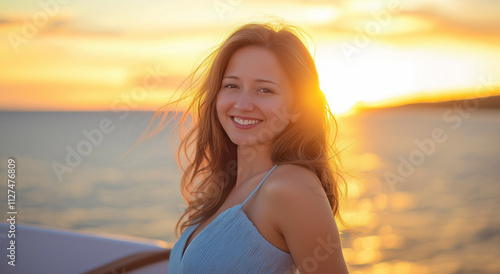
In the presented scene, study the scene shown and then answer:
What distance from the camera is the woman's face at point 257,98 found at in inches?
77.9

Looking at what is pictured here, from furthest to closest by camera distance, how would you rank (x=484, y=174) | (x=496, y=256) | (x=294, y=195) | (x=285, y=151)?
(x=484, y=174)
(x=496, y=256)
(x=285, y=151)
(x=294, y=195)

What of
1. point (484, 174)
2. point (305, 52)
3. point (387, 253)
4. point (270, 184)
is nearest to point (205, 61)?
point (305, 52)

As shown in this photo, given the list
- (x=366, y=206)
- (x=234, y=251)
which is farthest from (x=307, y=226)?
(x=366, y=206)

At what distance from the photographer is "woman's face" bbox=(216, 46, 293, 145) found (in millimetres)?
1978

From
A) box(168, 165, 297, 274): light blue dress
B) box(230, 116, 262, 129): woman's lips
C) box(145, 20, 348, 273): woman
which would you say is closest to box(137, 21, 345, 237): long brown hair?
box(145, 20, 348, 273): woman

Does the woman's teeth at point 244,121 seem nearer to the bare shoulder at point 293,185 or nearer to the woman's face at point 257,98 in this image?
the woman's face at point 257,98

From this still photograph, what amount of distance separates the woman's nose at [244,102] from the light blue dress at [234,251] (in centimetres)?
35

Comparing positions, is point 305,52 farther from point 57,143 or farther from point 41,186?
point 57,143

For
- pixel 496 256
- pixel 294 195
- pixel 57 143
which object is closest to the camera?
pixel 294 195

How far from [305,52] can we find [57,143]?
3039 cm

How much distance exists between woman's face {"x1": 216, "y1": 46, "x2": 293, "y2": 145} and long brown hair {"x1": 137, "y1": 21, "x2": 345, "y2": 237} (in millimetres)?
36

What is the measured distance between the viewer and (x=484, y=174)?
17.7 metres

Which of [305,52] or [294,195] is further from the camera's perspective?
[305,52]

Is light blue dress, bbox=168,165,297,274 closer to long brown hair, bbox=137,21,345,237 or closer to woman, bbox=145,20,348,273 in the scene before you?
woman, bbox=145,20,348,273
